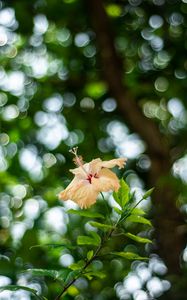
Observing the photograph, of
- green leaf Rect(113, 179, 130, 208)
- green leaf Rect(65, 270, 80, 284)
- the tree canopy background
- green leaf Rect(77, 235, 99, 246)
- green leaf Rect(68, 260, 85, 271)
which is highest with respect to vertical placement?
green leaf Rect(113, 179, 130, 208)

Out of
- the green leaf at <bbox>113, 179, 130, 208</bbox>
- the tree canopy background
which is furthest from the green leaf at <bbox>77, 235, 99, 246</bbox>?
the tree canopy background

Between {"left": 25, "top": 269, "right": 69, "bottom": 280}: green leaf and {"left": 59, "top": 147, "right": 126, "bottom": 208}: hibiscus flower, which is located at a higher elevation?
{"left": 59, "top": 147, "right": 126, "bottom": 208}: hibiscus flower

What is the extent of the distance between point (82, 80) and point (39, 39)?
0.36m

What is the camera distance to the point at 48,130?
3.21 m

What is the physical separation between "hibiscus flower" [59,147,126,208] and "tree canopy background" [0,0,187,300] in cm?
156

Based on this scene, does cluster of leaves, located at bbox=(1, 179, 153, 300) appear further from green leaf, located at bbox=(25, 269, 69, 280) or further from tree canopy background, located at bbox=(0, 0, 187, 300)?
tree canopy background, located at bbox=(0, 0, 187, 300)

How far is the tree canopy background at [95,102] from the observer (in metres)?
2.92

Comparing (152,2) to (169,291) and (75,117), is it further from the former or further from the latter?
(169,291)

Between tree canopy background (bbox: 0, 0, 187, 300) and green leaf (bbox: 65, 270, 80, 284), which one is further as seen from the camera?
tree canopy background (bbox: 0, 0, 187, 300)

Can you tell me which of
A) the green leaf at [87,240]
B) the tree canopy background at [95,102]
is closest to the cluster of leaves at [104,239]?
the green leaf at [87,240]

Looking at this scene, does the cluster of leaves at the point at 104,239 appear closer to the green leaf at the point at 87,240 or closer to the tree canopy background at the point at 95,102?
the green leaf at the point at 87,240

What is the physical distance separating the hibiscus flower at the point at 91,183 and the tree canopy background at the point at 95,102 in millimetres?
1561

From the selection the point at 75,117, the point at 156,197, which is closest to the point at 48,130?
the point at 75,117

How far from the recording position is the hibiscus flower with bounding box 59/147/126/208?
43.9 inches
